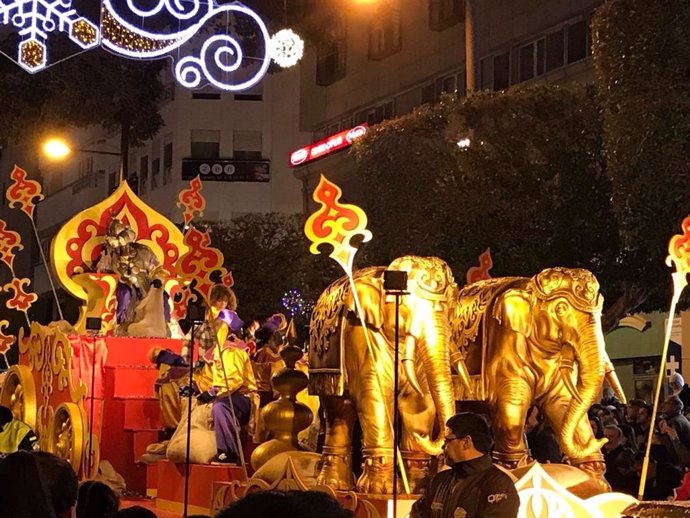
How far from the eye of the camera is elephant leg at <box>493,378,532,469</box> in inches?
412

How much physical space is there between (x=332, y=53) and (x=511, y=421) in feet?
110

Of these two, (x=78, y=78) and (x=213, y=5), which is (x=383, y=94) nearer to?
(x=78, y=78)

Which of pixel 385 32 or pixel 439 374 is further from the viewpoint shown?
pixel 385 32

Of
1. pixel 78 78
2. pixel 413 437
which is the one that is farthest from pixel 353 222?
pixel 78 78

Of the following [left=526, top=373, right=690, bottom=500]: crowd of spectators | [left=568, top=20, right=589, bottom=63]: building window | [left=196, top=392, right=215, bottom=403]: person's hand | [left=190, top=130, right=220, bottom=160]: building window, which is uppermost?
[left=190, top=130, right=220, bottom=160]: building window

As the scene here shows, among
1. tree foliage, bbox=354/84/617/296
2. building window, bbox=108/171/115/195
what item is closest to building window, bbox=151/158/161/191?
building window, bbox=108/171/115/195

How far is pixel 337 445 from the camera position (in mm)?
11125

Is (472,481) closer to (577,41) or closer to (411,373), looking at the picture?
(411,373)

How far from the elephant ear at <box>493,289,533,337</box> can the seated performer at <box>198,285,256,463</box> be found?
167 inches

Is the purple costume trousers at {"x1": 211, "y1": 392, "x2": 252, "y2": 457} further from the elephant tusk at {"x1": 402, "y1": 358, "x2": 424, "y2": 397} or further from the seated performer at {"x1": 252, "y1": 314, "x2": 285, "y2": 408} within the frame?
the elephant tusk at {"x1": 402, "y1": 358, "x2": 424, "y2": 397}

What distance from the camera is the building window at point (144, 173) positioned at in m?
51.1

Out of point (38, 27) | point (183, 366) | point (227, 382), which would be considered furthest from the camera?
point (183, 366)

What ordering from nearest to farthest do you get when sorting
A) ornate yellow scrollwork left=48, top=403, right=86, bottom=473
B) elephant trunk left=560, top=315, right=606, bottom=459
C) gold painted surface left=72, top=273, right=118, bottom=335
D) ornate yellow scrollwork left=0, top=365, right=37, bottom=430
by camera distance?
elephant trunk left=560, top=315, right=606, bottom=459 → ornate yellow scrollwork left=48, top=403, right=86, bottom=473 → ornate yellow scrollwork left=0, top=365, right=37, bottom=430 → gold painted surface left=72, top=273, right=118, bottom=335

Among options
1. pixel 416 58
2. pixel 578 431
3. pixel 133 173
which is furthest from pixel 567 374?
Result: pixel 133 173
